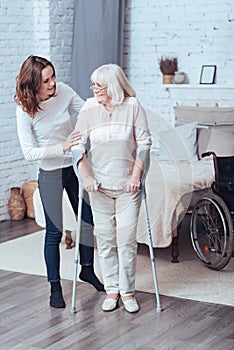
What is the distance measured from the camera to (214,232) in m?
5.03

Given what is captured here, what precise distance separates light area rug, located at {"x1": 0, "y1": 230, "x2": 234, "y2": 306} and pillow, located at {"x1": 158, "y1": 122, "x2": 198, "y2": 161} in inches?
31.3

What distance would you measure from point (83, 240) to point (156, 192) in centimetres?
75

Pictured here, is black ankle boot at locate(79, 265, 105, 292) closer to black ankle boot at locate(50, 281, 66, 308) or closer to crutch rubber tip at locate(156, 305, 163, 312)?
black ankle boot at locate(50, 281, 66, 308)

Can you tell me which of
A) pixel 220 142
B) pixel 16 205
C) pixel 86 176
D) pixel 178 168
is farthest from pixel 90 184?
pixel 16 205

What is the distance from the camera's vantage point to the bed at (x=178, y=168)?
4988 millimetres

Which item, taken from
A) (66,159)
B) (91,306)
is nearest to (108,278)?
(91,306)

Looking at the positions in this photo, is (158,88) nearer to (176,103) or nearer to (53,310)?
(176,103)

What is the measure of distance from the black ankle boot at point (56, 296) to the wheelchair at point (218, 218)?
1112 millimetres

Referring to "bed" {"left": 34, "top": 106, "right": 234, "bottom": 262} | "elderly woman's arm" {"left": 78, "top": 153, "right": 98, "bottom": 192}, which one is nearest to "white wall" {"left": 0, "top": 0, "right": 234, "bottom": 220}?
"bed" {"left": 34, "top": 106, "right": 234, "bottom": 262}

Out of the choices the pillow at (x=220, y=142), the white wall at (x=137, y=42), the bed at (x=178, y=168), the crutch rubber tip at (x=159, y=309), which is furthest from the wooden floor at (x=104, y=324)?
the white wall at (x=137, y=42)

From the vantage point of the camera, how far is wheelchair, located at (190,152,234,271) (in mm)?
4855

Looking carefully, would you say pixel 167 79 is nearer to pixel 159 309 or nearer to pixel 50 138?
pixel 50 138

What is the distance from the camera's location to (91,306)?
433 centimetres

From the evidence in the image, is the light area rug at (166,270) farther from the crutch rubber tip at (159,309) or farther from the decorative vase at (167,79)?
the decorative vase at (167,79)
